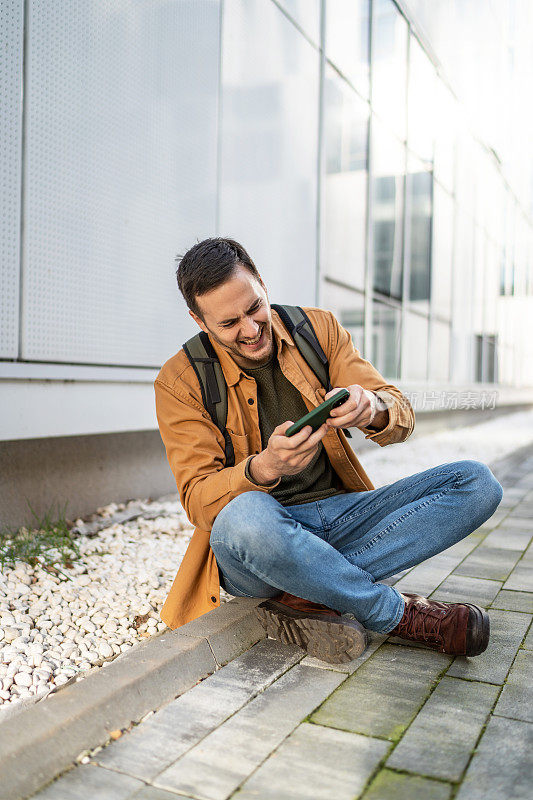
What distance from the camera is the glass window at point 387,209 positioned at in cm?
847

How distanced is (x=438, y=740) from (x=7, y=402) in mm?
2506

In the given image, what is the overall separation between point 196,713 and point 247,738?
0.69 ft

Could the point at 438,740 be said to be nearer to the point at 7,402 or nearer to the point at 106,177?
the point at 7,402

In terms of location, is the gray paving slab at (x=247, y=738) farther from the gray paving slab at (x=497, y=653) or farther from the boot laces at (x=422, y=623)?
the gray paving slab at (x=497, y=653)

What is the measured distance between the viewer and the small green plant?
11.1 feet

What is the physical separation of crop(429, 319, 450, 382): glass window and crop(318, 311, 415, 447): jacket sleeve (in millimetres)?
8535

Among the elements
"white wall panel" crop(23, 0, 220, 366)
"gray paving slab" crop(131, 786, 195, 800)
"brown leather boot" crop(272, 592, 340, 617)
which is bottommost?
"gray paving slab" crop(131, 786, 195, 800)

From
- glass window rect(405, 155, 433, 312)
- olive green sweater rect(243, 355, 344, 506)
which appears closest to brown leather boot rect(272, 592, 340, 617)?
olive green sweater rect(243, 355, 344, 506)

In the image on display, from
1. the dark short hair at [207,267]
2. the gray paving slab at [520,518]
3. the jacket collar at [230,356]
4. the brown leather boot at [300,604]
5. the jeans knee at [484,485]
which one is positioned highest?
the dark short hair at [207,267]

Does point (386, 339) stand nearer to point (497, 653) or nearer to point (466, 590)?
point (466, 590)

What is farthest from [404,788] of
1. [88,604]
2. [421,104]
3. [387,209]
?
[421,104]

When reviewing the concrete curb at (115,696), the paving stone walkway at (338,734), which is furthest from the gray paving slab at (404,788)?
the concrete curb at (115,696)

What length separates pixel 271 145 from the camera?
575 centimetres

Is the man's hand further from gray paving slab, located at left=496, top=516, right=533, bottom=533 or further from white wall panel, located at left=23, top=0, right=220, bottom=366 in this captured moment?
gray paving slab, located at left=496, top=516, right=533, bottom=533
